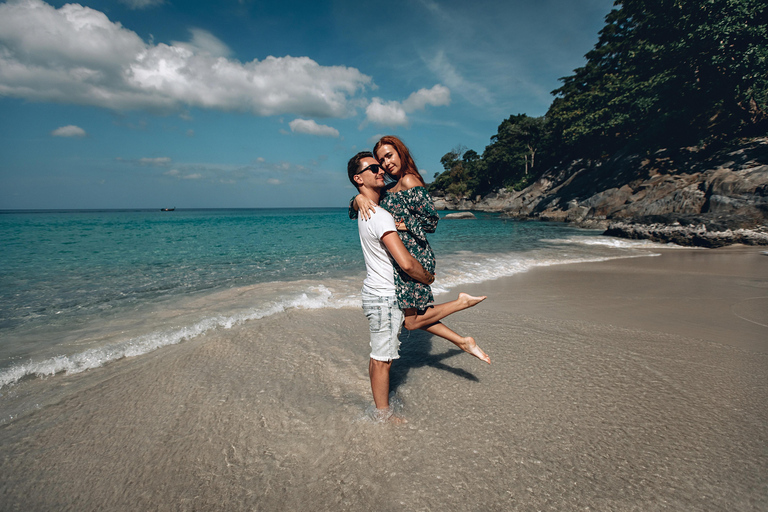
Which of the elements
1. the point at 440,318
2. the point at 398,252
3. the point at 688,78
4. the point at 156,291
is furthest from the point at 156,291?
the point at 688,78

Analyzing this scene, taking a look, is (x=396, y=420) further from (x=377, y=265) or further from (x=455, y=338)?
(x=377, y=265)

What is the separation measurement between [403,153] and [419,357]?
7.07ft

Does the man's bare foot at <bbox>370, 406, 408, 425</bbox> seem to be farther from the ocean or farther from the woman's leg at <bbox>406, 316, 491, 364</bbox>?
the ocean

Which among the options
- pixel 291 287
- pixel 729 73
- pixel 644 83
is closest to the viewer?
pixel 291 287

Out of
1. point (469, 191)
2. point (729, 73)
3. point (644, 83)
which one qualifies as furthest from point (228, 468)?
point (469, 191)

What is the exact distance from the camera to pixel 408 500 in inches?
71.4

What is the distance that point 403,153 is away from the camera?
255 centimetres

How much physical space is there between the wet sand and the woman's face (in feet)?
5.95

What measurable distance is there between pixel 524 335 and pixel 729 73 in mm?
27478

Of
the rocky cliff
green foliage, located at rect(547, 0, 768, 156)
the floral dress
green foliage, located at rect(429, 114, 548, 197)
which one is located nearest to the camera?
the floral dress

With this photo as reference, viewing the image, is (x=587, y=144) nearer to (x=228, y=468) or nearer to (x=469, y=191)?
(x=469, y=191)

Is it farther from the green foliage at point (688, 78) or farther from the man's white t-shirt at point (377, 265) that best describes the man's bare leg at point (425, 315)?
the green foliage at point (688, 78)

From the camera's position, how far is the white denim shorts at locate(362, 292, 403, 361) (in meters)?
2.35

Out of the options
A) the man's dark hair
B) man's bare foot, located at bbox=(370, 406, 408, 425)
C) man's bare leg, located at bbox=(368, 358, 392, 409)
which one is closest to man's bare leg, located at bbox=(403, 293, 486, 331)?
man's bare leg, located at bbox=(368, 358, 392, 409)
